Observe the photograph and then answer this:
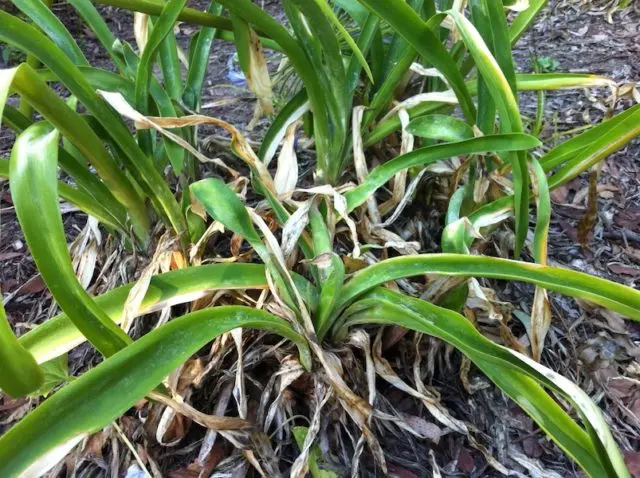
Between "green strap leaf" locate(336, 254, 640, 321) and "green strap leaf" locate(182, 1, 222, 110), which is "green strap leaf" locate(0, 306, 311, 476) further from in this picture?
"green strap leaf" locate(182, 1, 222, 110)

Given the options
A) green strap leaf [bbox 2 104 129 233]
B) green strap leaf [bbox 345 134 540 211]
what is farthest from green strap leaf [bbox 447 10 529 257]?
green strap leaf [bbox 2 104 129 233]

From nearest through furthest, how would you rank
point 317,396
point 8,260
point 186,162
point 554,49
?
point 317,396 → point 186,162 → point 8,260 → point 554,49

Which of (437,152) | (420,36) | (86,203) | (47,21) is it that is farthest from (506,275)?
(47,21)

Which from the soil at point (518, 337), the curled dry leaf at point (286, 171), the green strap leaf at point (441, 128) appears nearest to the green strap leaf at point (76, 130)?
the soil at point (518, 337)

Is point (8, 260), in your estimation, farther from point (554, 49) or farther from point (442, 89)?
point (554, 49)

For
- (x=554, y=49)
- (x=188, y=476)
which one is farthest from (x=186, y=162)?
(x=554, y=49)

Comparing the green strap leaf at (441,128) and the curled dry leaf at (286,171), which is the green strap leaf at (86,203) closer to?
the curled dry leaf at (286,171)
